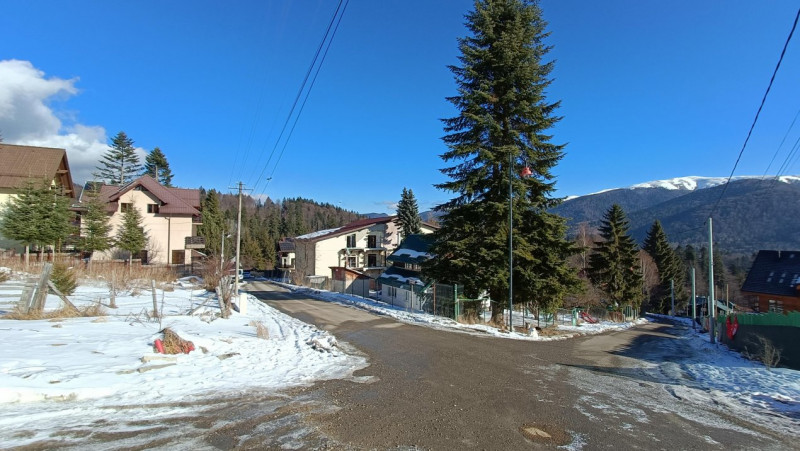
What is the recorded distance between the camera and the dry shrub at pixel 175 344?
29.0 ft

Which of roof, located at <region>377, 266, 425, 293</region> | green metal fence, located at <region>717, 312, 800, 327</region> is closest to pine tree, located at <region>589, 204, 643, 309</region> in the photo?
roof, located at <region>377, 266, 425, 293</region>

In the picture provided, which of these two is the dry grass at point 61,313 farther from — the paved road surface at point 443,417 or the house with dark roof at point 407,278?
the house with dark roof at point 407,278

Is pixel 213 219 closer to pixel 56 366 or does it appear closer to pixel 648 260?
pixel 56 366

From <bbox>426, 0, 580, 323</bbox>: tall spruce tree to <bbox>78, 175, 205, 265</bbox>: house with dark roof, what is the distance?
3508cm

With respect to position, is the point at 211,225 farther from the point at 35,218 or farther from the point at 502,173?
the point at 502,173

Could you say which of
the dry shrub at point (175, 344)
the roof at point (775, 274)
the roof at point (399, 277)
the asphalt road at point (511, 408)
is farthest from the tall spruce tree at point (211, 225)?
the roof at point (775, 274)

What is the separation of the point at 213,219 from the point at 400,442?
67.5 metres

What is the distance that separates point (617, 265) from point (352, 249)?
33.1 meters

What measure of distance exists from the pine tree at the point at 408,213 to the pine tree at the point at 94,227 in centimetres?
3384

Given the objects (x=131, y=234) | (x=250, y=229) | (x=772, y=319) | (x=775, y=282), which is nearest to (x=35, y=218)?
(x=131, y=234)

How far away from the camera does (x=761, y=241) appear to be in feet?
526

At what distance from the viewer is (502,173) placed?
65.7 ft

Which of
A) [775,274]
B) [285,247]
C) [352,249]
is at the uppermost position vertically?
[285,247]

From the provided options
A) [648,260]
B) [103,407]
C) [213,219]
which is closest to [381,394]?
[103,407]
